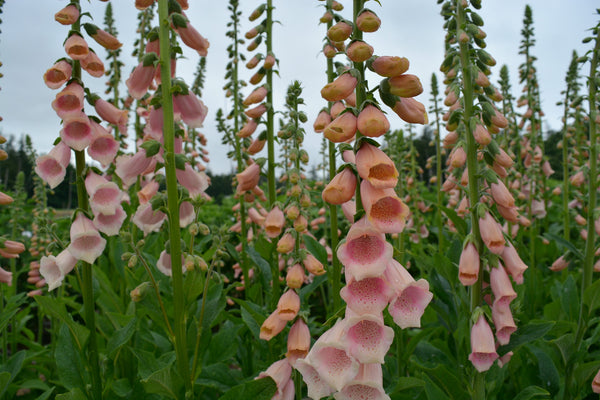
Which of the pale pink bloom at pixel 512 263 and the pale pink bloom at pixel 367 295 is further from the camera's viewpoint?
the pale pink bloom at pixel 512 263

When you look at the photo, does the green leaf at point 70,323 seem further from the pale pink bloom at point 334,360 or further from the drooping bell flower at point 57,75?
the pale pink bloom at point 334,360

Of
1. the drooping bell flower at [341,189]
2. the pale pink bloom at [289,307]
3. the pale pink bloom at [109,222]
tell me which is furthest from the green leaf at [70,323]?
the drooping bell flower at [341,189]

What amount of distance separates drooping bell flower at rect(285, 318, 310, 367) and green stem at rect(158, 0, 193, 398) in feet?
1.49

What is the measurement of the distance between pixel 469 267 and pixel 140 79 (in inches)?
70.8

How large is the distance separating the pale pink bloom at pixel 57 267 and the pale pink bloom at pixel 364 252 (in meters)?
1.34

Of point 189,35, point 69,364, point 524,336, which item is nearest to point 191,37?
point 189,35

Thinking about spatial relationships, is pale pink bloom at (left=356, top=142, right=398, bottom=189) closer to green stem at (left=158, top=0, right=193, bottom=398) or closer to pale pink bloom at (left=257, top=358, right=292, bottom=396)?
green stem at (left=158, top=0, right=193, bottom=398)

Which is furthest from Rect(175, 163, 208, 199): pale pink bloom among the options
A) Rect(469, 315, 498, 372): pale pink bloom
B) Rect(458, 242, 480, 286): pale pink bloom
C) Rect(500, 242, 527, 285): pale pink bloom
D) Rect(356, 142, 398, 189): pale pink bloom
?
Rect(500, 242, 527, 285): pale pink bloom

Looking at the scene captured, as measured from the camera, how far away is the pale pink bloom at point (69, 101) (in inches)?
75.2

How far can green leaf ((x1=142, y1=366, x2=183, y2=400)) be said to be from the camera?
1.61 m

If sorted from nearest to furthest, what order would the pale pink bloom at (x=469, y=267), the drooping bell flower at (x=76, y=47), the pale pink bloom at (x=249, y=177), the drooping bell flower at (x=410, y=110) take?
1. the drooping bell flower at (x=410, y=110)
2. the drooping bell flower at (x=76, y=47)
3. the pale pink bloom at (x=469, y=267)
4. the pale pink bloom at (x=249, y=177)

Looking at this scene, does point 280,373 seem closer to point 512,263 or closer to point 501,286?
point 501,286

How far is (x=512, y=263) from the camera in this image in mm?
2168

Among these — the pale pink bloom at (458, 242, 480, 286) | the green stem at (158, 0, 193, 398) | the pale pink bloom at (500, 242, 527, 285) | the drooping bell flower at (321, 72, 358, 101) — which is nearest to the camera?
the drooping bell flower at (321, 72, 358, 101)
